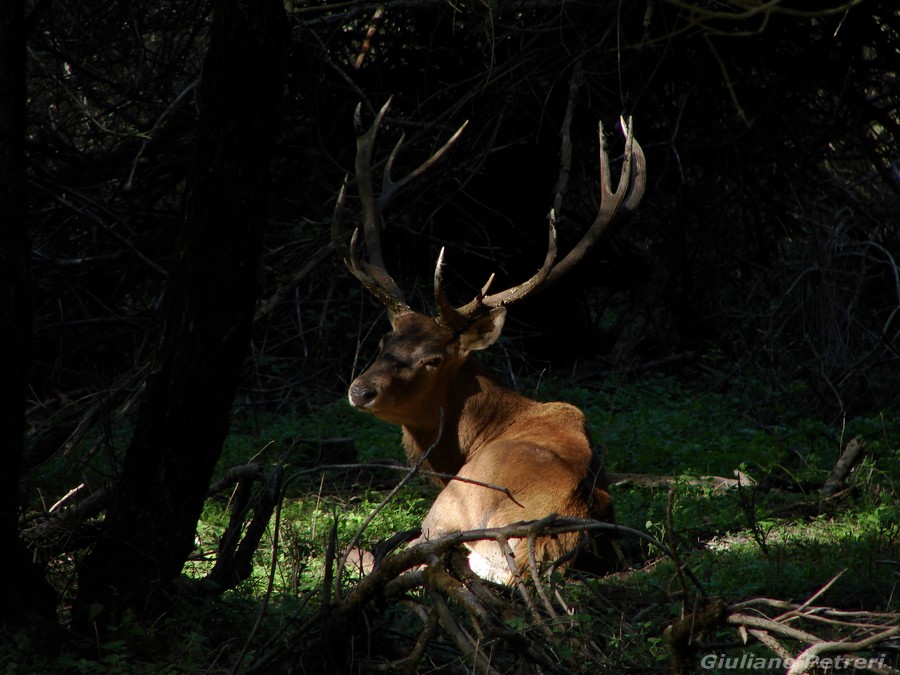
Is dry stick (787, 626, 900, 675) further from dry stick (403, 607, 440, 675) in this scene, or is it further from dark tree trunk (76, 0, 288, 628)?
dark tree trunk (76, 0, 288, 628)

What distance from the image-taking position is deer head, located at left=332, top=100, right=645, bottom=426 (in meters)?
5.97

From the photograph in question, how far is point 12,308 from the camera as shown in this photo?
3.49 m

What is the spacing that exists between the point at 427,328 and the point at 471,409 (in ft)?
1.79

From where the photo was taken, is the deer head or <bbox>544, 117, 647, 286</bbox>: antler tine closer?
the deer head

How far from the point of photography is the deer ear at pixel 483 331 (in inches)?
247

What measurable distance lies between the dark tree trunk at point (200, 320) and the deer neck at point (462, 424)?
98.9 inches

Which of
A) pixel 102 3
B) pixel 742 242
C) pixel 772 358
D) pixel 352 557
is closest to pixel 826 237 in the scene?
pixel 772 358

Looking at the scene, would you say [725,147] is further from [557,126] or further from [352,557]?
[352,557]

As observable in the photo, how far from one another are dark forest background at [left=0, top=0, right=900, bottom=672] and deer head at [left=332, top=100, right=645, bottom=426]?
53.0 inches

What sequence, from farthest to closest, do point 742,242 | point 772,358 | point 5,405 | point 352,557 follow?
point 742,242, point 772,358, point 352,557, point 5,405

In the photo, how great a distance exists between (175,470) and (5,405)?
0.62 metres

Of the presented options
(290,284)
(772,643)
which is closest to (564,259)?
(290,284)

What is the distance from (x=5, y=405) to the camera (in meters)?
3.51

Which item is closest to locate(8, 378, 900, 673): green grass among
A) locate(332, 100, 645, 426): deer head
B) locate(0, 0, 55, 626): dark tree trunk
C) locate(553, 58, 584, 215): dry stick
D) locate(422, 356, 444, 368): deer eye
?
locate(0, 0, 55, 626): dark tree trunk
